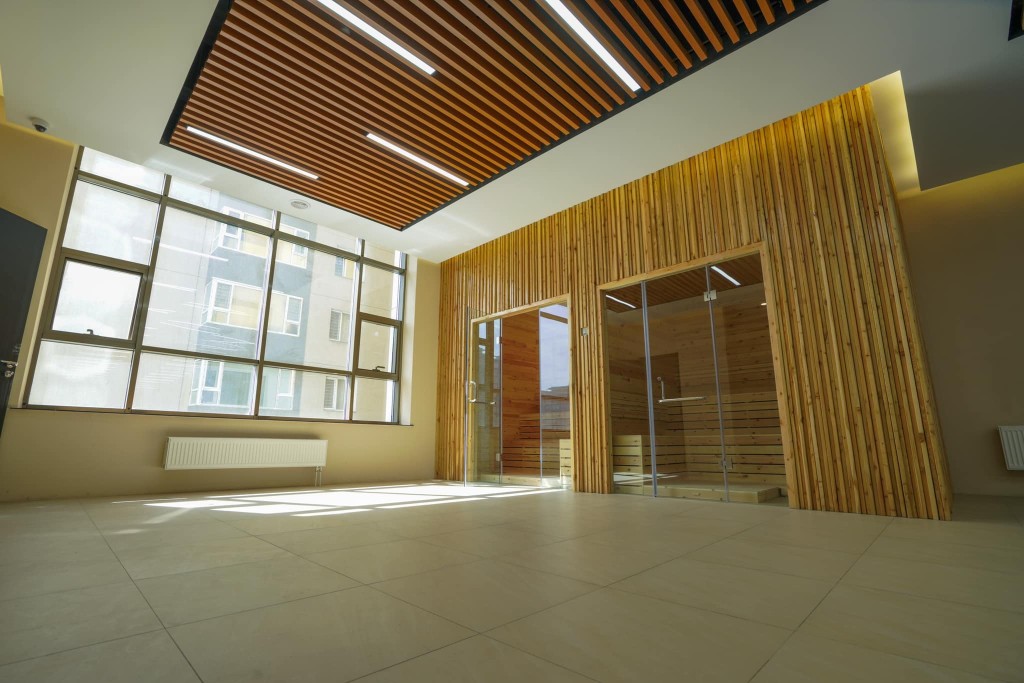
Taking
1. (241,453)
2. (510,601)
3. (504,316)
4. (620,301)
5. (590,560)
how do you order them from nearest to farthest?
(510,601) → (590,560) → (241,453) → (620,301) → (504,316)

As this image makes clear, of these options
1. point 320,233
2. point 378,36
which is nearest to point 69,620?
point 378,36

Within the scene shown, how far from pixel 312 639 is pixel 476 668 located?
511 mm

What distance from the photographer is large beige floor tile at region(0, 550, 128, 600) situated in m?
1.80

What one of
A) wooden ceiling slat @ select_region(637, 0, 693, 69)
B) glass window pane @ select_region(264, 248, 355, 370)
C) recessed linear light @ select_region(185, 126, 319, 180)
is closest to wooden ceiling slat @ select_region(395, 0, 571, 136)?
wooden ceiling slat @ select_region(637, 0, 693, 69)

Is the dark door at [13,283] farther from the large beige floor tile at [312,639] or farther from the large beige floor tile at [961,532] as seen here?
the large beige floor tile at [961,532]

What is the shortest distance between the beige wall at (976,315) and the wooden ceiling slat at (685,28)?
4362mm

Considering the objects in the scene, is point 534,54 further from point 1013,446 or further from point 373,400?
point 1013,446

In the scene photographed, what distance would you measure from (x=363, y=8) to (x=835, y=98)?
13.5ft

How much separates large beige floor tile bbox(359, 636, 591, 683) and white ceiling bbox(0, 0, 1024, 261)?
4.05 m

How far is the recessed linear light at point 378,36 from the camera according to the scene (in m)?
3.22

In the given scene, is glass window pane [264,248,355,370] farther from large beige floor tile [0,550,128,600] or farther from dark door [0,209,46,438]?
large beige floor tile [0,550,128,600]

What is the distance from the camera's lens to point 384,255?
7766mm

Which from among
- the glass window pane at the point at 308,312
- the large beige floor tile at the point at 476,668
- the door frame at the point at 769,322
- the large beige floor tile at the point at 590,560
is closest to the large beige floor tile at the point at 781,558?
the large beige floor tile at the point at 590,560

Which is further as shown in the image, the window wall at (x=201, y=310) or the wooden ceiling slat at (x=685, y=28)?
the window wall at (x=201, y=310)
